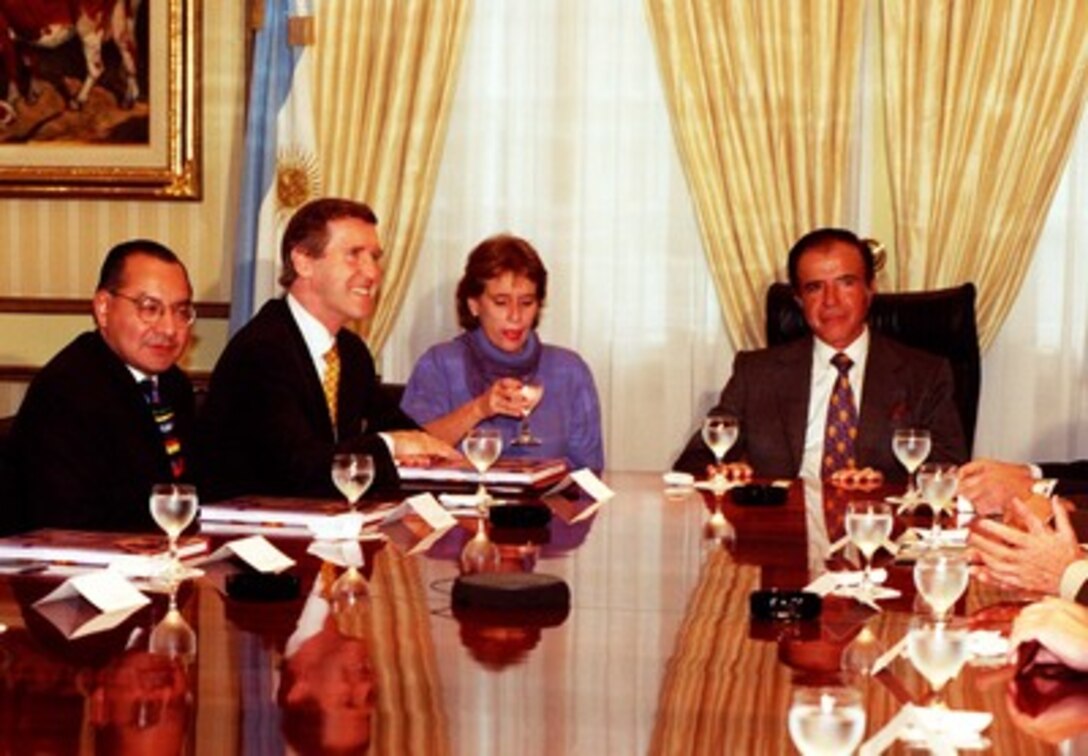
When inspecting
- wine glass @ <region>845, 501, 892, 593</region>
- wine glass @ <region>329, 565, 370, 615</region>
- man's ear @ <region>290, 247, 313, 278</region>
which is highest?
man's ear @ <region>290, 247, 313, 278</region>

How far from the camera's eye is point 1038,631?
2.65 m

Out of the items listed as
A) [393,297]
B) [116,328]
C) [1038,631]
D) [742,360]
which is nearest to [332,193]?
[393,297]

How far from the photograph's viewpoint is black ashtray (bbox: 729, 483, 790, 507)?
4531mm

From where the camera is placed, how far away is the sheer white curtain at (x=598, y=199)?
23.1 feet

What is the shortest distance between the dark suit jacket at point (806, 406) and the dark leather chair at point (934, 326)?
20cm

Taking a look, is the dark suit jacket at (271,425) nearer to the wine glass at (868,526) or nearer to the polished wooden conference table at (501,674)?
the polished wooden conference table at (501,674)

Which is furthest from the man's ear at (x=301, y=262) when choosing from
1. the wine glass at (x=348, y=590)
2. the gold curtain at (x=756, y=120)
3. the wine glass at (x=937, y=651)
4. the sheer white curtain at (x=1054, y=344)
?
the wine glass at (x=937, y=651)

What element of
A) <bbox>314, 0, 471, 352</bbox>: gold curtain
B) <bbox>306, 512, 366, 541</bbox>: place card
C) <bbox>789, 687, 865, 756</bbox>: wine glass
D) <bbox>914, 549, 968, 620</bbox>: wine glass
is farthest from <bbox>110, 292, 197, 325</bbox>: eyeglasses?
<bbox>789, 687, 865, 756</bbox>: wine glass

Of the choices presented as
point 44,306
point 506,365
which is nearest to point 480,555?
point 506,365

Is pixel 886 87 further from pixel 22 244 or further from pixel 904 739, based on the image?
pixel 904 739

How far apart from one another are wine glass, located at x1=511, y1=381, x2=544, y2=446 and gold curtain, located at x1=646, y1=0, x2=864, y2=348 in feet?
4.43

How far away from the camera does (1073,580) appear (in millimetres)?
3146

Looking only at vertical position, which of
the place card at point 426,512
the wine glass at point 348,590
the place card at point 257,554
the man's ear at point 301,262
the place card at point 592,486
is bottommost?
the place card at point 592,486

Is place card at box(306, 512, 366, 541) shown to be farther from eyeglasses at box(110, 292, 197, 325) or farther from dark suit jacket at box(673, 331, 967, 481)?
dark suit jacket at box(673, 331, 967, 481)
